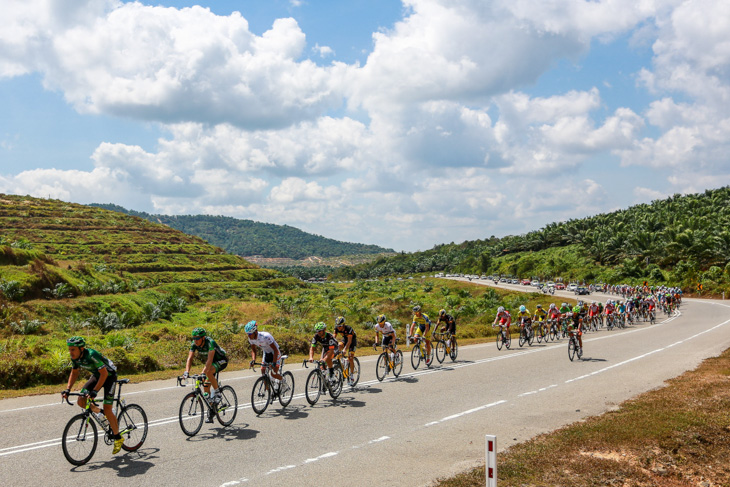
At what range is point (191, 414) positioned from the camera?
397 inches

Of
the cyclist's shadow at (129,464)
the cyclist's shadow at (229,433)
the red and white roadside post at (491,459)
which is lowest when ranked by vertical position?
the cyclist's shadow at (229,433)

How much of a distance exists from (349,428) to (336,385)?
9.90ft

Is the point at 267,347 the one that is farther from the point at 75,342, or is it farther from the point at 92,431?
the point at 75,342

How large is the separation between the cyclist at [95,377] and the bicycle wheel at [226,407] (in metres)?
2.09

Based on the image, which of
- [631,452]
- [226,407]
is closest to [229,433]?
[226,407]

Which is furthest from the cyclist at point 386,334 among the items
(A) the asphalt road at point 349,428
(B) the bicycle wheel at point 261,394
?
(B) the bicycle wheel at point 261,394

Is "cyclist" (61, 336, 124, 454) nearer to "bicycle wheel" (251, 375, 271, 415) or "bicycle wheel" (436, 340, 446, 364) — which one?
"bicycle wheel" (251, 375, 271, 415)

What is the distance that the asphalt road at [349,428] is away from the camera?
8.03 metres

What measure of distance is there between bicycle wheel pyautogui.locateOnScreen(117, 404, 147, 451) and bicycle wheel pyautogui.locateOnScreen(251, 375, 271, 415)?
2.97 meters

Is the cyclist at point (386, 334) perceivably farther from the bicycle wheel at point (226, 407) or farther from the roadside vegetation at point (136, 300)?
the bicycle wheel at point (226, 407)

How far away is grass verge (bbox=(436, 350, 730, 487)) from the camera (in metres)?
7.82

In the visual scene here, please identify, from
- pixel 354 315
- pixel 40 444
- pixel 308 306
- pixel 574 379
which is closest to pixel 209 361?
pixel 40 444

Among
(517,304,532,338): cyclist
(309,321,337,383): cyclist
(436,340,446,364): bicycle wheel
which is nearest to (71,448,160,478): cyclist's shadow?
(309,321,337,383): cyclist

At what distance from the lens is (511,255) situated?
134625 millimetres
